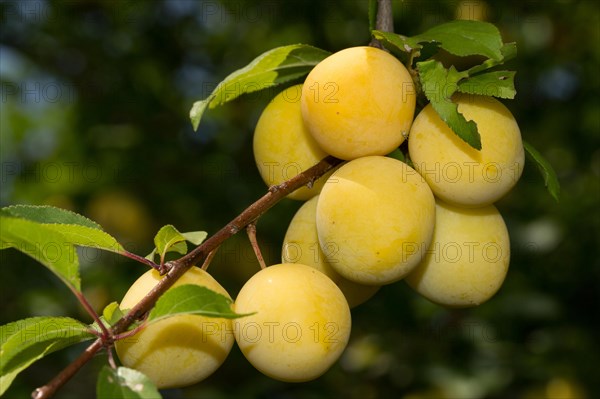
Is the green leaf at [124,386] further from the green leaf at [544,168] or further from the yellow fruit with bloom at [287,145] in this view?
the green leaf at [544,168]

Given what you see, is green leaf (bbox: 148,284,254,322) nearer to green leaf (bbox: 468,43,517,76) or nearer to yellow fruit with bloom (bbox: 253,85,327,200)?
yellow fruit with bloom (bbox: 253,85,327,200)

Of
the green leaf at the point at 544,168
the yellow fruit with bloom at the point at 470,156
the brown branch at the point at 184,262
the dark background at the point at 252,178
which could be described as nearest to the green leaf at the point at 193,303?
the brown branch at the point at 184,262

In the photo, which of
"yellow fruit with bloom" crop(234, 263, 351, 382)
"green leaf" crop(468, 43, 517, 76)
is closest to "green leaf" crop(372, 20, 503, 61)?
"green leaf" crop(468, 43, 517, 76)

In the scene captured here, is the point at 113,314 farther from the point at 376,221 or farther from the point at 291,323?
the point at 376,221

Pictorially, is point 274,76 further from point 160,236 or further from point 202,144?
point 202,144

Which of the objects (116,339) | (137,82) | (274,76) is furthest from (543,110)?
(116,339)

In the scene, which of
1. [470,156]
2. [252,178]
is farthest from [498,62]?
[252,178]
